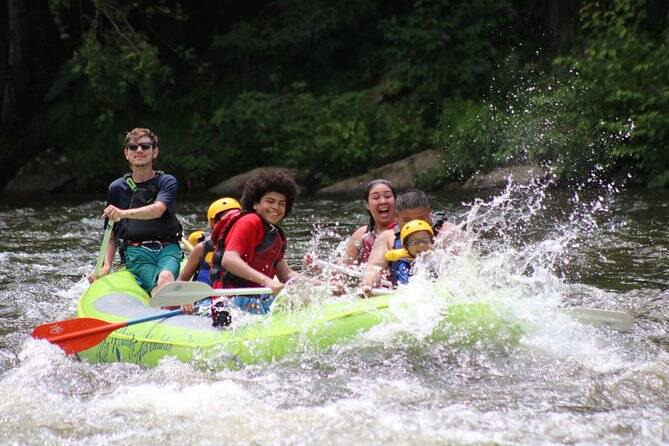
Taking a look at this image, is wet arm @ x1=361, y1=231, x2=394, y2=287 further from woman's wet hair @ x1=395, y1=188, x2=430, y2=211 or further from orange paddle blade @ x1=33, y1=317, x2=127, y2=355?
orange paddle blade @ x1=33, y1=317, x2=127, y2=355

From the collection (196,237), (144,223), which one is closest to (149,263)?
(144,223)

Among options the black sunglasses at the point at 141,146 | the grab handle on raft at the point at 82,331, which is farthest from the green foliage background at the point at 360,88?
the grab handle on raft at the point at 82,331

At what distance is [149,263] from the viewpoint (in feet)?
19.4

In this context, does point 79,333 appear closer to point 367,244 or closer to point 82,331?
point 82,331

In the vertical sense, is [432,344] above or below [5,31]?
below

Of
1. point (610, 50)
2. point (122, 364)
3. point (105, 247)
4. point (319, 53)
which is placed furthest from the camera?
point (319, 53)

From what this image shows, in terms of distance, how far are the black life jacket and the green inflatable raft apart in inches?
42.7

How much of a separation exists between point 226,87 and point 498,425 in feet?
44.5

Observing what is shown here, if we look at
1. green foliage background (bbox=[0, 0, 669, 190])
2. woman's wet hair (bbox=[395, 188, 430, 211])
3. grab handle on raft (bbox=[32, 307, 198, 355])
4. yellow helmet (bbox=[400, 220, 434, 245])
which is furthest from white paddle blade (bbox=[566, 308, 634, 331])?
green foliage background (bbox=[0, 0, 669, 190])

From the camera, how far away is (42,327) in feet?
17.2

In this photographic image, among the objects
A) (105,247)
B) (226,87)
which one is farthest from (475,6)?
(105,247)

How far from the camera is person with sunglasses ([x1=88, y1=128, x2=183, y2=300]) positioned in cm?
583

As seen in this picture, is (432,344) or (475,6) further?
(475,6)

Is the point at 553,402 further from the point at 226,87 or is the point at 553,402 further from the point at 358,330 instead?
the point at 226,87
